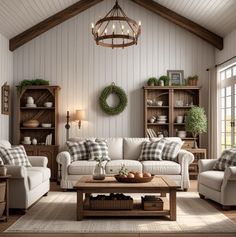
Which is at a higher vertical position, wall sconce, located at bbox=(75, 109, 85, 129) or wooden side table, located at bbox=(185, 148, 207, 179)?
wall sconce, located at bbox=(75, 109, 85, 129)

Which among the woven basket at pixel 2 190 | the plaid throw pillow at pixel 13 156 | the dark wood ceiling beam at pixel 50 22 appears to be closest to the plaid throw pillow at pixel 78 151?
the plaid throw pillow at pixel 13 156

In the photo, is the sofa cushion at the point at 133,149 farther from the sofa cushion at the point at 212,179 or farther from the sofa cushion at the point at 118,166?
the sofa cushion at the point at 212,179

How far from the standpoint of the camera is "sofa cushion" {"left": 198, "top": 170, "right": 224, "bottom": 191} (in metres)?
5.80

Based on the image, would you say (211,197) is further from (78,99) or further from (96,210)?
(78,99)

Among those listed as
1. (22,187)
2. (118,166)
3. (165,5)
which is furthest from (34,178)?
(165,5)

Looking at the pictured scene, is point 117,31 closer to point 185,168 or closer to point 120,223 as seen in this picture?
point 185,168

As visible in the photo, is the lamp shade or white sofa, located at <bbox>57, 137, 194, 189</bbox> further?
the lamp shade

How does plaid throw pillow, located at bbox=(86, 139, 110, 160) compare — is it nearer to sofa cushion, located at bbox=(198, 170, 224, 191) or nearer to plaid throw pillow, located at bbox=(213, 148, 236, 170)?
sofa cushion, located at bbox=(198, 170, 224, 191)

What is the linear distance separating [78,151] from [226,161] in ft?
8.93

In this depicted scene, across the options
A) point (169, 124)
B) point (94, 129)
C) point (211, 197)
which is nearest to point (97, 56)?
point (94, 129)

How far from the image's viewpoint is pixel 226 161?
6348mm

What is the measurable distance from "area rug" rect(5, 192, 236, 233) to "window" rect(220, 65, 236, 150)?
2.66 metres

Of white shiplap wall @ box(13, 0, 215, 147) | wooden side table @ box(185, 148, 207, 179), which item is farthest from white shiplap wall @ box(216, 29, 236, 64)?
wooden side table @ box(185, 148, 207, 179)

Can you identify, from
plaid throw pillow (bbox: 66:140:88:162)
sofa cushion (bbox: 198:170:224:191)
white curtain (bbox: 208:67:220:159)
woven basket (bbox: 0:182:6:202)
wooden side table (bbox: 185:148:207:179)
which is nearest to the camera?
woven basket (bbox: 0:182:6:202)
